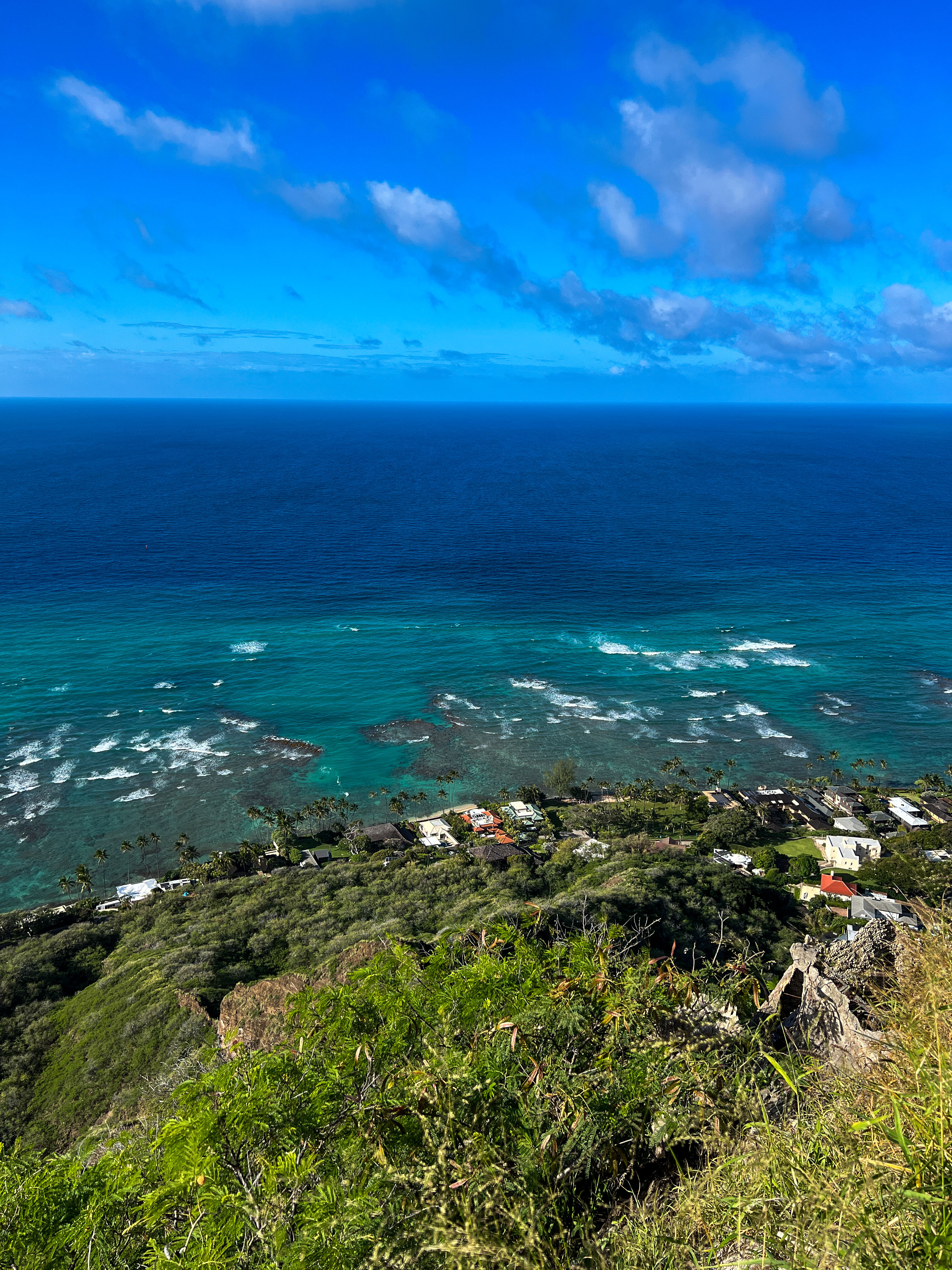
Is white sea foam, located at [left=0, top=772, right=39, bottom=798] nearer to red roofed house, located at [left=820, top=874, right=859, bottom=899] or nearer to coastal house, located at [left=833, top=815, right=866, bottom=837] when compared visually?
red roofed house, located at [left=820, top=874, right=859, bottom=899]

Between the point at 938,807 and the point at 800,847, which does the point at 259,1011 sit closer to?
the point at 800,847

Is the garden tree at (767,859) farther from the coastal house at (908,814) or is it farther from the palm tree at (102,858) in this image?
the palm tree at (102,858)

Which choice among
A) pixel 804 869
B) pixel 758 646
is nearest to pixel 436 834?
pixel 804 869

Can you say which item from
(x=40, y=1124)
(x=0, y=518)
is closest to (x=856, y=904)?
(x=40, y=1124)

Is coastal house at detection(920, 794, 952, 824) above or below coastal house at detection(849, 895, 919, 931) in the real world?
below

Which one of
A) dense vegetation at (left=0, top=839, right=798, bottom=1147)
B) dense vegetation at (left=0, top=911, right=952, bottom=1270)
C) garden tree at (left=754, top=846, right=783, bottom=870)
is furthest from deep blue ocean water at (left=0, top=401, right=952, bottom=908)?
dense vegetation at (left=0, top=911, right=952, bottom=1270)

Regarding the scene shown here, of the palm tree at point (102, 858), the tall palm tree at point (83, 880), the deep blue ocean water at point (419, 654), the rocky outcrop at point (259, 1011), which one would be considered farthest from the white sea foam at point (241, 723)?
the rocky outcrop at point (259, 1011)
